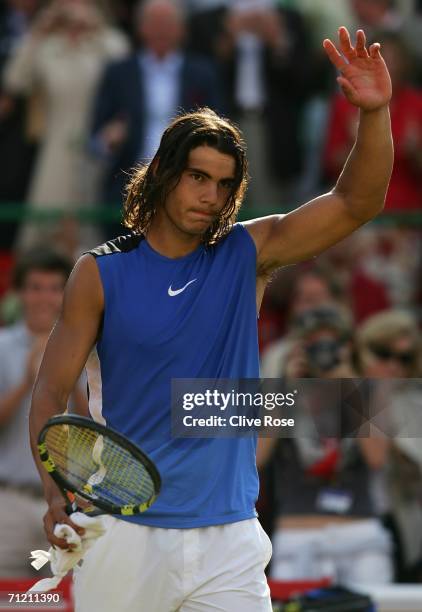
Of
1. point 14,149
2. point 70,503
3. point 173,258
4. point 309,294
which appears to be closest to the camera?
point 70,503

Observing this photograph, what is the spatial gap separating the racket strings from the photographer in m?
2.64

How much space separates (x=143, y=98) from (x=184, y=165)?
5.06 metres

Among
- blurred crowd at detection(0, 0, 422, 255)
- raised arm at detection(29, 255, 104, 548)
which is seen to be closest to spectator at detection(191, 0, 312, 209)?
blurred crowd at detection(0, 0, 422, 255)

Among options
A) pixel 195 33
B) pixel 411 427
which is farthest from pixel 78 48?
pixel 411 427

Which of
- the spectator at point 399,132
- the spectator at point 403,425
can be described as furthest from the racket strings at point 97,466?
the spectator at point 399,132

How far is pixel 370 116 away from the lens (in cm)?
387

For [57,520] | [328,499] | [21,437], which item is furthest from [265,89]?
[57,520]

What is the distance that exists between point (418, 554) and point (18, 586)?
1955mm

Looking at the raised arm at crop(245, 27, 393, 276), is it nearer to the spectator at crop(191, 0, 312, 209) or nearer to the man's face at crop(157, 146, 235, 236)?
the man's face at crop(157, 146, 235, 236)

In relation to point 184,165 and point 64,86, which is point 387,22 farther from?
point 184,165

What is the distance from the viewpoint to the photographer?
645 centimetres

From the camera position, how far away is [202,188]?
3924mm

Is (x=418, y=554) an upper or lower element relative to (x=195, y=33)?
lower

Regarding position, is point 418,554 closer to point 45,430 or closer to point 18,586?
point 18,586
